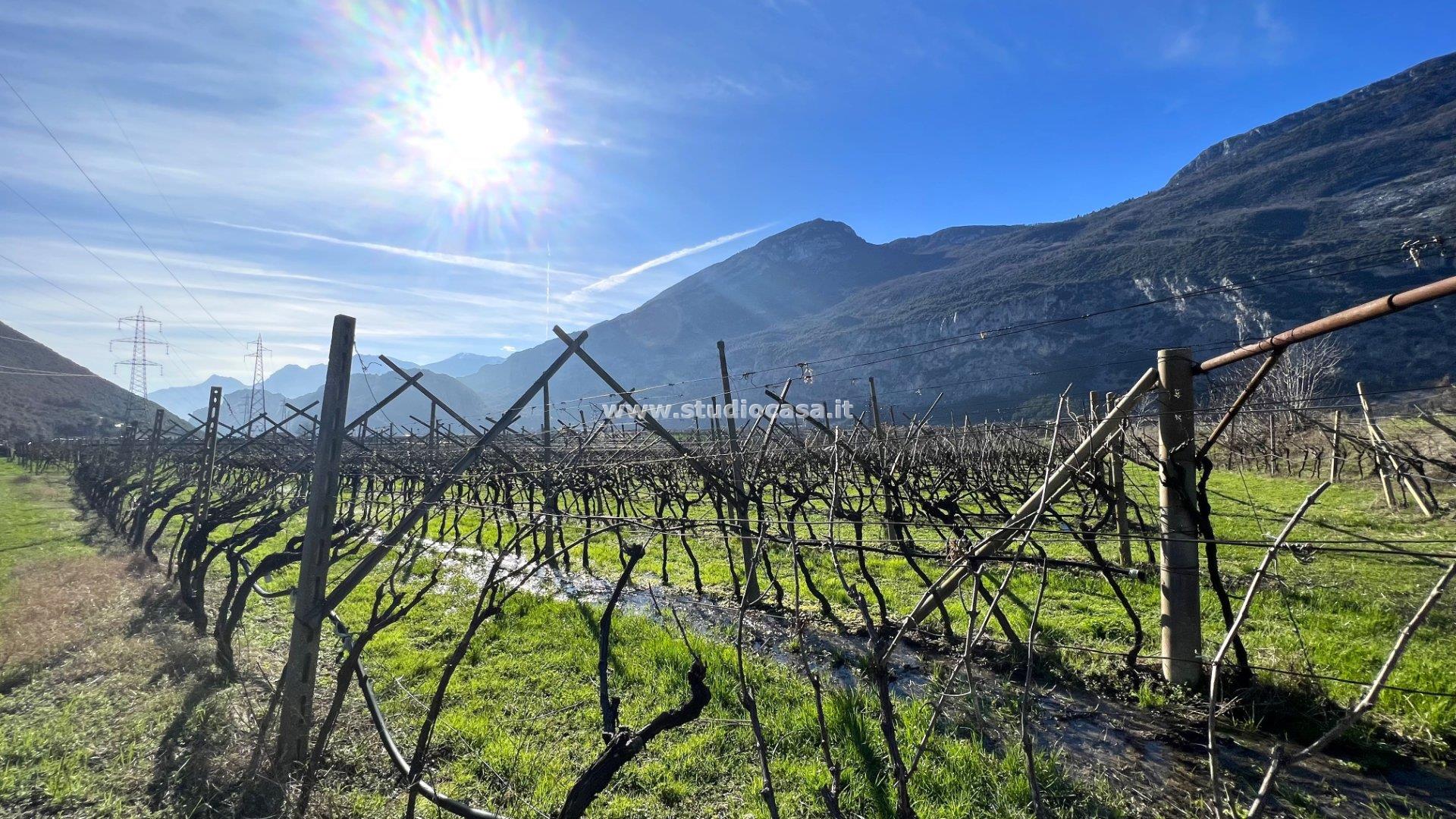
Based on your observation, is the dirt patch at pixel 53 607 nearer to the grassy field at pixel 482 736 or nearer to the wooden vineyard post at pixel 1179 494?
the grassy field at pixel 482 736

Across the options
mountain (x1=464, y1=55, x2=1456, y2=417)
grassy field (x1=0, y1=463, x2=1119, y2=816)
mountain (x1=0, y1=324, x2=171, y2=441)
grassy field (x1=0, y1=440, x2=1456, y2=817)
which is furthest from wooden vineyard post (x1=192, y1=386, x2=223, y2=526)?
mountain (x1=0, y1=324, x2=171, y2=441)

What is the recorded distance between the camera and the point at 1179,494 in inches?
158

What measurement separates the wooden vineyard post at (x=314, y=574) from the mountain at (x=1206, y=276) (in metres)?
42.6

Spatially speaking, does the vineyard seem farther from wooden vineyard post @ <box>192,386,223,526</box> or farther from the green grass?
the green grass

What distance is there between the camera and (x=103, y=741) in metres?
4.16

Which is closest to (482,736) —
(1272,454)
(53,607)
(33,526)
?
(53,607)

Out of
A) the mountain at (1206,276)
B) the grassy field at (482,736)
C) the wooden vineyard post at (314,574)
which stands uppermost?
the mountain at (1206,276)

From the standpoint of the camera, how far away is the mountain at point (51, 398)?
58.5 m

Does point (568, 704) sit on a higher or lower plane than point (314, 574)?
lower

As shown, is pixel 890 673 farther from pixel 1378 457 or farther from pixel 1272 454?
pixel 1272 454

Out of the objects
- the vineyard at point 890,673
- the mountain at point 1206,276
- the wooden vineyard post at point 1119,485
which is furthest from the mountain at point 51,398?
the wooden vineyard post at point 1119,485

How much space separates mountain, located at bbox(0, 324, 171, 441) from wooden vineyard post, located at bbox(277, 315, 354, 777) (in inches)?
2753

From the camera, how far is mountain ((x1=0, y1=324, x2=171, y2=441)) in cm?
5850

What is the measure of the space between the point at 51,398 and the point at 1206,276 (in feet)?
460
